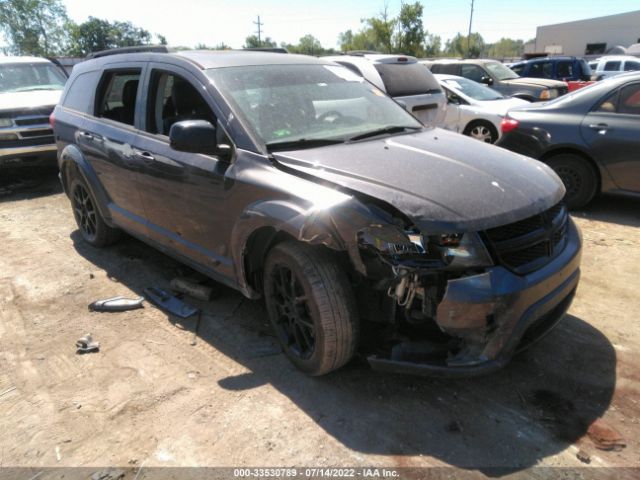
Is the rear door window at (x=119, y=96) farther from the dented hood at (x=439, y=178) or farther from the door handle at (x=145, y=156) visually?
the dented hood at (x=439, y=178)

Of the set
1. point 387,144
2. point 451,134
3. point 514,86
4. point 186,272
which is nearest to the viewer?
point 387,144

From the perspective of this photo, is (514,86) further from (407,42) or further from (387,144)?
(407,42)

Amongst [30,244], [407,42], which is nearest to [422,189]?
[30,244]

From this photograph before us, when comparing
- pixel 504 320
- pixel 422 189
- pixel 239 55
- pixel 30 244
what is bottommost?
pixel 30 244

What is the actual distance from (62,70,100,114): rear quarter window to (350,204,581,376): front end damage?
11.7 ft

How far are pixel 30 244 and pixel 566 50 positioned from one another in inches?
2472

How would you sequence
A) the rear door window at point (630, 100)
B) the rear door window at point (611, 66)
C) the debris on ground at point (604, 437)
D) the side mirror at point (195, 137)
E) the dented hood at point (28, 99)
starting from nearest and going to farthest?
the debris on ground at point (604, 437) < the side mirror at point (195, 137) < the rear door window at point (630, 100) < the dented hood at point (28, 99) < the rear door window at point (611, 66)

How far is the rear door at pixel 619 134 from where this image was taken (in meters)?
5.24

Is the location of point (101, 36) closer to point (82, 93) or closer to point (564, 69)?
point (564, 69)

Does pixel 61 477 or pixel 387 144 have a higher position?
pixel 387 144

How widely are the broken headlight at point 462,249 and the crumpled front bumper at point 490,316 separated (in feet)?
0.24

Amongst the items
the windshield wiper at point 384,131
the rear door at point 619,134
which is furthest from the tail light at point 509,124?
the windshield wiper at point 384,131

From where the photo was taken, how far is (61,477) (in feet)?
7.59

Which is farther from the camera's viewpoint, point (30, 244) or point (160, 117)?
point (30, 244)
